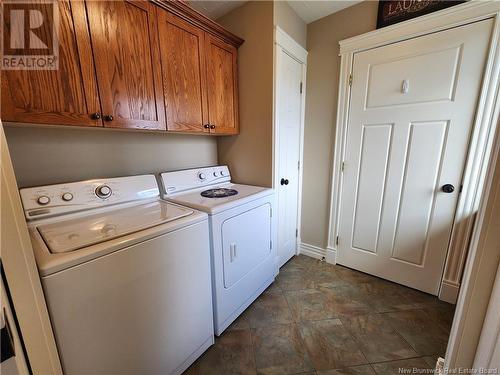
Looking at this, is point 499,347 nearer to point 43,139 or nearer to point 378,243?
point 378,243

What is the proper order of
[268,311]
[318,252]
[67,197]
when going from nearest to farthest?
[67,197]
[268,311]
[318,252]

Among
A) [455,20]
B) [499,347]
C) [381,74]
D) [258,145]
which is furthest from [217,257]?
[455,20]

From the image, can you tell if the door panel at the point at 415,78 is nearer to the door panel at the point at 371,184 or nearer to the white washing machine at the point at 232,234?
the door panel at the point at 371,184

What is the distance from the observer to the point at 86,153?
1.33 metres

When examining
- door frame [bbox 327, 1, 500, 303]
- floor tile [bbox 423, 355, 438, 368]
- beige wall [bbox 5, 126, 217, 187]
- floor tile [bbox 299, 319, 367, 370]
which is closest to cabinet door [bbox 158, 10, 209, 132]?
beige wall [bbox 5, 126, 217, 187]

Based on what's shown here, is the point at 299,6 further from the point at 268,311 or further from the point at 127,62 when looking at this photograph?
the point at 268,311

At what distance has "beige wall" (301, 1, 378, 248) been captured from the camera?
5.99ft

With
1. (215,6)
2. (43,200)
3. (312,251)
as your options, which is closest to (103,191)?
(43,200)

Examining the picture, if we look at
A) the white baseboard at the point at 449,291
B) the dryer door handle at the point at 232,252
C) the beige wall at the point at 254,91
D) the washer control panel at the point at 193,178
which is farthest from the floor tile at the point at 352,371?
the washer control panel at the point at 193,178

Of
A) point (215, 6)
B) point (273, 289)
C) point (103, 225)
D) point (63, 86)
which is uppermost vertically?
point (215, 6)

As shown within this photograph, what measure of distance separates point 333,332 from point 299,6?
264cm

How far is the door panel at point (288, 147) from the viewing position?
1837 millimetres

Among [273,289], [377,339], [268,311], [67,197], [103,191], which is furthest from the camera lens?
[273,289]

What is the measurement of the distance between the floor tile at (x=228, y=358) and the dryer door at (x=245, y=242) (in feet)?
1.19
